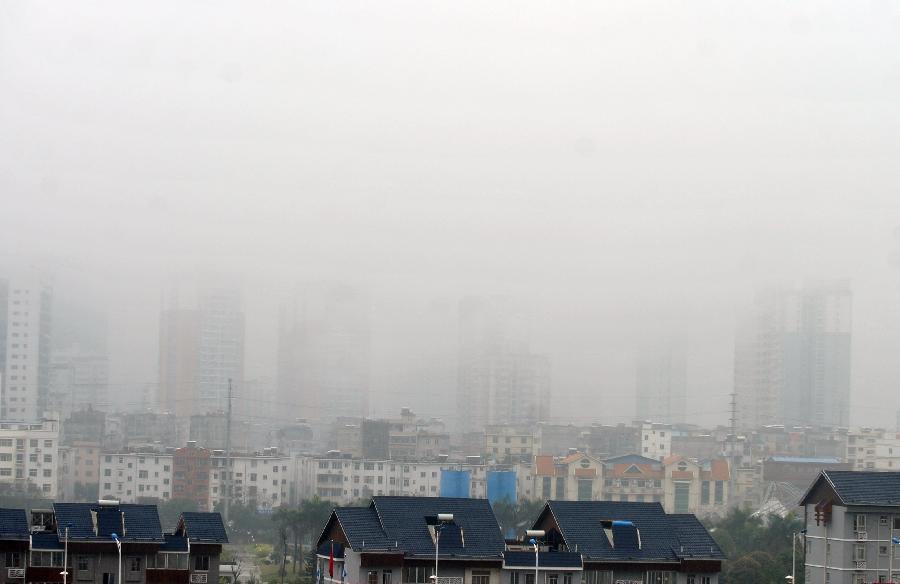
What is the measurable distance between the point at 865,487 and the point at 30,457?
3189 cm

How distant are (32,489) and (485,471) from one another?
14204mm

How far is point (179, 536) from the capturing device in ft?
47.7

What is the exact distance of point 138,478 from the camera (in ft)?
A: 139

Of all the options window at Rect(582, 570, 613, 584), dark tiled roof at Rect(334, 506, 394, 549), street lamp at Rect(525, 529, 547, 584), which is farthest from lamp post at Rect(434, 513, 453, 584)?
window at Rect(582, 570, 613, 584)

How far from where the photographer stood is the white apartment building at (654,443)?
53.7 m

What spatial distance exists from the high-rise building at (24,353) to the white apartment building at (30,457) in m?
13.1

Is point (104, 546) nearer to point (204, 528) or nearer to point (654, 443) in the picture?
point (204, 528)

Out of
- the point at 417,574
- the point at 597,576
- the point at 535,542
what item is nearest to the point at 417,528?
the point at 417,574

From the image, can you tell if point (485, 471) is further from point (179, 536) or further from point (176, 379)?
point (179, 536)

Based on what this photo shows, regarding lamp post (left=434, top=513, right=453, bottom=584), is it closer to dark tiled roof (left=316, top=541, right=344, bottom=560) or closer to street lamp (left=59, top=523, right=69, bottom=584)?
dark tiled roof (left=316, top=541, right=344, bottom=560)

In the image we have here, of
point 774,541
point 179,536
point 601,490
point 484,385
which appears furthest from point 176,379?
point 179,536

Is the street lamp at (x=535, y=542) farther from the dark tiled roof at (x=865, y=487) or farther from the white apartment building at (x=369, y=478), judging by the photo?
the white apartment building at (x=369, y=478)

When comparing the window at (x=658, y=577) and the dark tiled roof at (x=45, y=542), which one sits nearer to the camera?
the dark tiled roof at (x=45, y=542)

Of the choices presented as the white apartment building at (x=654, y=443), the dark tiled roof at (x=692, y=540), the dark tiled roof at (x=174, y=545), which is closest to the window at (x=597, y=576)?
the dark tiled roof at (x=692, y=540)
